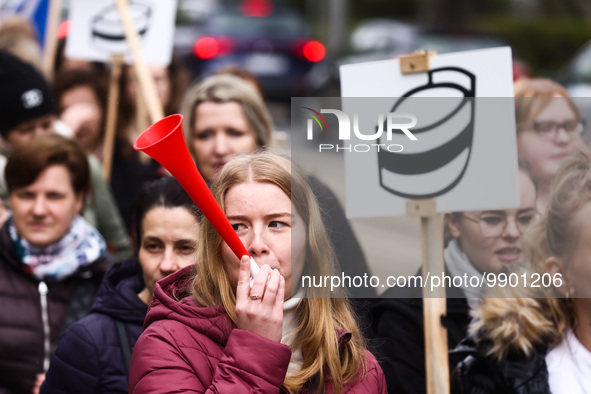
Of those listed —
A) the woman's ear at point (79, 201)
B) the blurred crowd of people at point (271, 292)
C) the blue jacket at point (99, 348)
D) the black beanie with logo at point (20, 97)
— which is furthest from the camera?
the black beanie with logo at point (20, 97)

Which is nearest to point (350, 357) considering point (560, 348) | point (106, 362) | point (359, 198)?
point (359, 198)

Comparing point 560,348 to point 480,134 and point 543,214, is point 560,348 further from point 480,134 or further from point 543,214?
point 480,134

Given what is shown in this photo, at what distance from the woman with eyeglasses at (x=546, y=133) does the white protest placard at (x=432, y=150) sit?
0.22 m

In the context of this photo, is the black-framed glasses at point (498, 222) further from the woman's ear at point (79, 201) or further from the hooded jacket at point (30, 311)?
the woman's ear at point (79, 201)

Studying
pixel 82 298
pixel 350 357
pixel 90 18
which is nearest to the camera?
pixel 350 357

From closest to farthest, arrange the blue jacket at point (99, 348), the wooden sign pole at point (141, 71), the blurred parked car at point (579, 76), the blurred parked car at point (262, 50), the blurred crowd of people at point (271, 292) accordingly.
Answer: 1. the blurred crowd of people at point (271, 292)
2. the blue jacket at point (99, 348)
3. the wooden sign pole at point (141, 71)
4. the blurred parked car at point (579, 76)
5. the blurred parked car at point (262, 50)

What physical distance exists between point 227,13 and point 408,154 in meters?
13.2

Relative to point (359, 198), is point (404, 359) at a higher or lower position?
lower

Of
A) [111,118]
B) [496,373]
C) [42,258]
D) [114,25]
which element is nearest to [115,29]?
[114,25]

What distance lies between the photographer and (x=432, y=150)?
253 centimetres

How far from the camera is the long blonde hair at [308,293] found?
7.23 feet

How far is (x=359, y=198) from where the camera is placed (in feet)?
8.25

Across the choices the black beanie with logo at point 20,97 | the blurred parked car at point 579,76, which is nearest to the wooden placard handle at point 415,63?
the black beanie with logo at point 20,97
